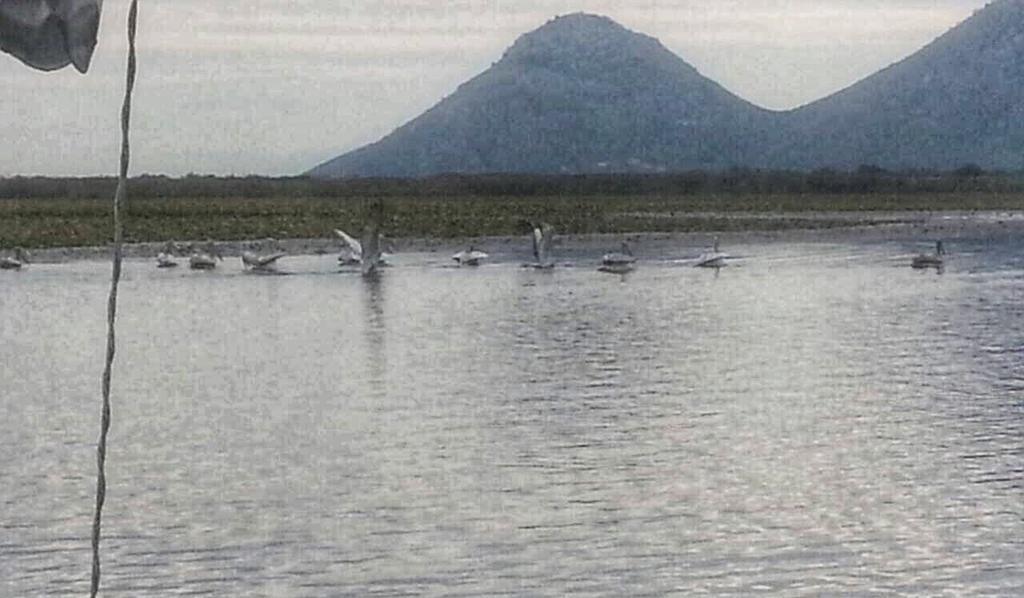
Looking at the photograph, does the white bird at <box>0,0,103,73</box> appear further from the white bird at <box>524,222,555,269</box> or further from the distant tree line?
the distant tree line

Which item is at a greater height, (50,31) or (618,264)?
(50,31)

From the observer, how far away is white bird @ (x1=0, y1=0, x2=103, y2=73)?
108cm

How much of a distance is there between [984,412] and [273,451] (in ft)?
18.8

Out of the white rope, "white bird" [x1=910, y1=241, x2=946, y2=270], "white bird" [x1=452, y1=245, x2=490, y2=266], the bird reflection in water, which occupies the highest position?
the white rope

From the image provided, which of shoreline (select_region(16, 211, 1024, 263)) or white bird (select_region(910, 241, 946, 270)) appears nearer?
white bird (select_region(910, 241, 946, 270))

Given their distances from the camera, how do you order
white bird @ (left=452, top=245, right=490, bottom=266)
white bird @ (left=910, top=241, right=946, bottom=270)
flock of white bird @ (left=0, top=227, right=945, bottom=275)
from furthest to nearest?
white bird @ (left=452, top=245, right=490, bottom=266) < white bird @ (left=910, top=241, right=946, bottom=270) < flock of white bird @ (left=0, top=227, right=945, bottom=275)

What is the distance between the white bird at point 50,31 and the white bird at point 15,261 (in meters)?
35.3

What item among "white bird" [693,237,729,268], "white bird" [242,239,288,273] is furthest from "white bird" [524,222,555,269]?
"white bird" [242,239,288,273]

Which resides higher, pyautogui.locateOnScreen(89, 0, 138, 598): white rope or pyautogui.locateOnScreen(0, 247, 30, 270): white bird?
pyautogui.locateOnScreen(89, 0, 138, 598): white rope

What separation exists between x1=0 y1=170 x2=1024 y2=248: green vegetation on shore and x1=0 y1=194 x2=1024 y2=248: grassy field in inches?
2.1

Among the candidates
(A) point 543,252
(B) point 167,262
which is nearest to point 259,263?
(B) point 167,262

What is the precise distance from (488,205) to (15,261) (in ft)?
136

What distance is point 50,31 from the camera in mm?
1099

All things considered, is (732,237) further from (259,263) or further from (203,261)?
(259,263)
